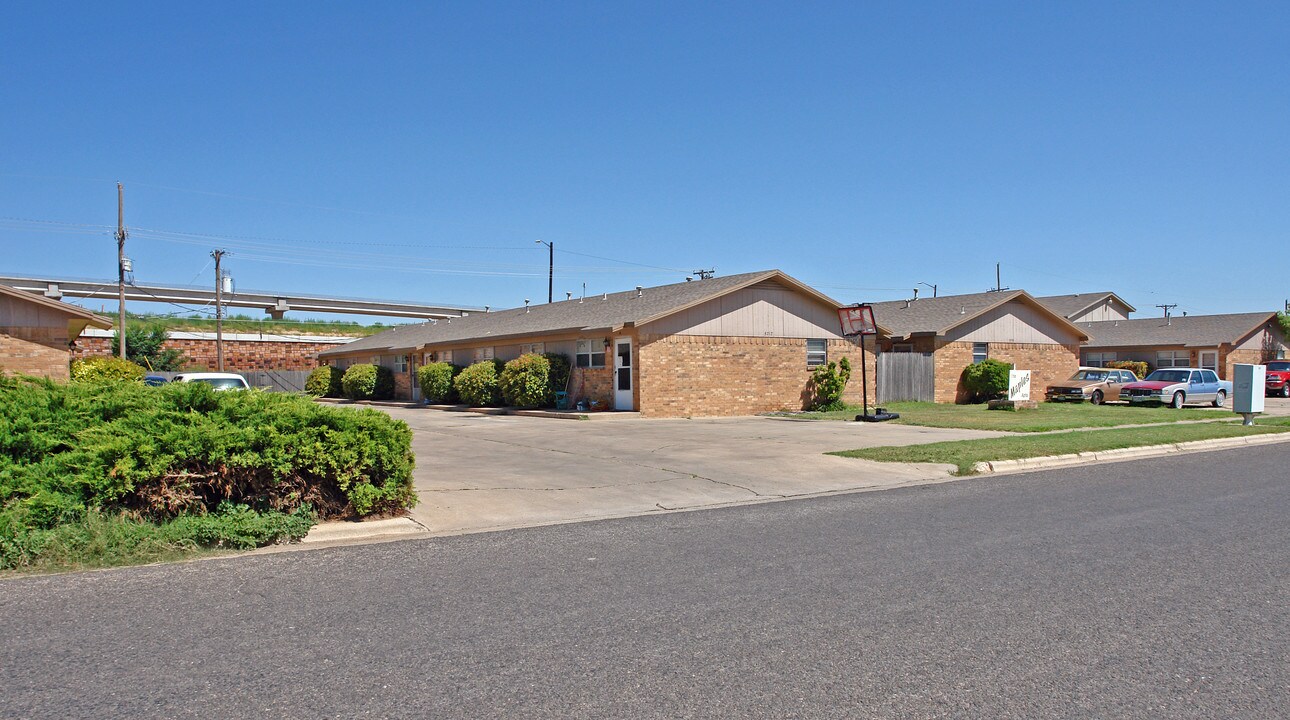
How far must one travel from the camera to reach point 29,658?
16.6 ft

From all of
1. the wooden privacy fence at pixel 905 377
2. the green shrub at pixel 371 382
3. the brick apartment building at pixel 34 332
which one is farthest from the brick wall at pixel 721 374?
the green shrub at pixel 371 382

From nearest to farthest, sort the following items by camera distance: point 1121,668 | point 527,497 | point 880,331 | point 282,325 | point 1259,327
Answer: point 1121,668 → point 527,497 → point 880,331 → point 1259,327 → point 282,325

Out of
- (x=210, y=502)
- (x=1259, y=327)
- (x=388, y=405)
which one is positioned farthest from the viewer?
(x=1259, y=327)

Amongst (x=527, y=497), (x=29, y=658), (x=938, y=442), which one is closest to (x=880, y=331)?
(x=938, y=442)

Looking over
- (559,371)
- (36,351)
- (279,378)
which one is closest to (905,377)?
(559,371)

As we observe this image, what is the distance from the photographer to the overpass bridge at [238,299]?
60347 mm

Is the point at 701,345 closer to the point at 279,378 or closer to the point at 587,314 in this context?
the point at 587,314

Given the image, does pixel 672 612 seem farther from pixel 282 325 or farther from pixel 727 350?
pixel 282 325

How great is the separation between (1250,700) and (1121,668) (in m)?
0.58

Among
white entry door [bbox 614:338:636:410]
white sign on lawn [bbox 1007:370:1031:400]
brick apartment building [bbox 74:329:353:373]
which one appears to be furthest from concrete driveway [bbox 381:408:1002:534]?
brick apartment building [bbox 74:329:353:373]

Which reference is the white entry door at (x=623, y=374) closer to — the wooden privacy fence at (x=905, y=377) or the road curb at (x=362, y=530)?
the wooden privacy fence at (x=905, y=377)

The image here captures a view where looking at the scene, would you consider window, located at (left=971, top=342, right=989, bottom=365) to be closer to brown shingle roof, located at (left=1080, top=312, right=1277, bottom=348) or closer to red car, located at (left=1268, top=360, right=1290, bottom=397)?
brown shingle roof, located at (left=1080, top=312, right=1277, bottom=348)

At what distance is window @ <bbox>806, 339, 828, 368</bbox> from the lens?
97.0 ft

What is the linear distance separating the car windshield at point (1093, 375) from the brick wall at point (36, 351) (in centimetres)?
3321
